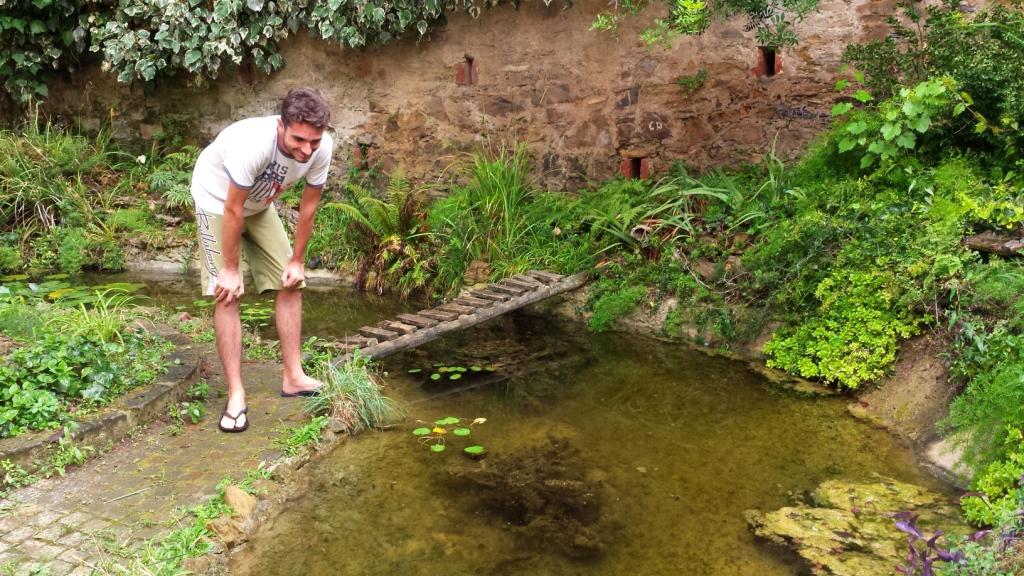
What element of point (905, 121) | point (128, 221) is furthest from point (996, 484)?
point (128, 221)

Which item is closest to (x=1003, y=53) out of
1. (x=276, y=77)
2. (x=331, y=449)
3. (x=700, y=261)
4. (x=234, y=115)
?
(x=700, y=261)

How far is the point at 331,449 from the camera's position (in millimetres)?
4297

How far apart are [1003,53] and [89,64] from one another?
29.3 feet

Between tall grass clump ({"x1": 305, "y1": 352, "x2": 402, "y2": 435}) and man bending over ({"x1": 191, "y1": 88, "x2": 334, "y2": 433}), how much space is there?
0.56ft

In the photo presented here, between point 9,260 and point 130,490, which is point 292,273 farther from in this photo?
point 9,260

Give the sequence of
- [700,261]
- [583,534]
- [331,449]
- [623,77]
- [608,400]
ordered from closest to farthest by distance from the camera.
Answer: [583,534] → [331,449] → [608,400] → [700,261] → [623,77]

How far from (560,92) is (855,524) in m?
4.84

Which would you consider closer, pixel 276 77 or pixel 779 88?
pixel 779 88

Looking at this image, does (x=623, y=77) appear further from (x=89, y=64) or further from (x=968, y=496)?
(x=89, y=64)

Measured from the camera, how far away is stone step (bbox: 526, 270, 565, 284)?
247 inches

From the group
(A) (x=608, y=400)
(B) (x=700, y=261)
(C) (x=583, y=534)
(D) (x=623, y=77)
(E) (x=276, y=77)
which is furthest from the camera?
(E) (x=276, y=77)

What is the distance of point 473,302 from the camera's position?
19.3ft

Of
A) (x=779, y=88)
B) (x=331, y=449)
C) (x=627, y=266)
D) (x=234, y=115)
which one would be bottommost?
(x=331, y=449)

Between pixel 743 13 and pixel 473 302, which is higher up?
pixel 743 13
